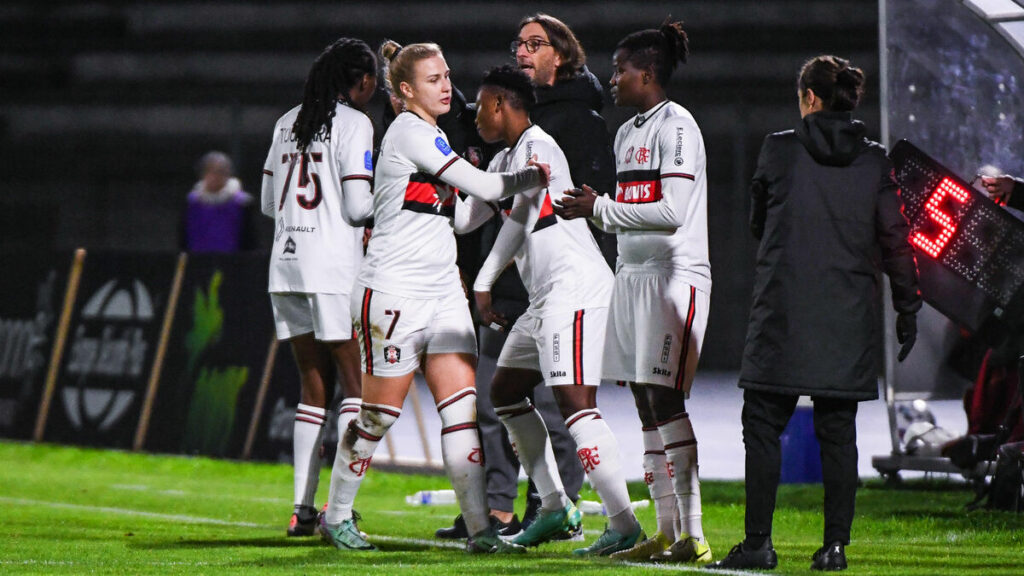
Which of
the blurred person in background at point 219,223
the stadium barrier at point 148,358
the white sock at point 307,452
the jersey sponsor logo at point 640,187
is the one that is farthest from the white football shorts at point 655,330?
the blurred person in background at point 219,223

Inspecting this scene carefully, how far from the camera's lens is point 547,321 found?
17.4ft

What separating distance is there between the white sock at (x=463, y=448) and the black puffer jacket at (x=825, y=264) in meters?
1.08

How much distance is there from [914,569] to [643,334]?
47.5 inches

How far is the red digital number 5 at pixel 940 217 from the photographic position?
285 inches

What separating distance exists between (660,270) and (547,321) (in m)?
0.45

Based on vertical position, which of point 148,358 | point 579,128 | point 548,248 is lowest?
point 148,358

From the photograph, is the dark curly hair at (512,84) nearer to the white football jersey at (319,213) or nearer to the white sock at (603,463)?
the white football jersey at (319,213)

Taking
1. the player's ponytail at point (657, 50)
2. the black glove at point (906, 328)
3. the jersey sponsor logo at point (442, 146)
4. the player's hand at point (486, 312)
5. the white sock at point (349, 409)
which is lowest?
the white sock at point (349, 409)

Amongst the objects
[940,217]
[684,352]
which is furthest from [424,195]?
[940,217]

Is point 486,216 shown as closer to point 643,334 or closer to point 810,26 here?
point 643,334

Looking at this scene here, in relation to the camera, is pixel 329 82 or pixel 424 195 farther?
pixel 329 82

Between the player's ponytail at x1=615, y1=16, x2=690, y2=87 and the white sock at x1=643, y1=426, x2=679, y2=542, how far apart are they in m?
1.31

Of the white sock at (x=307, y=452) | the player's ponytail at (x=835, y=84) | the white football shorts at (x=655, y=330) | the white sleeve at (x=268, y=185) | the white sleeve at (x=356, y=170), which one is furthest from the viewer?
the white sleeve at (x=268, y=185)

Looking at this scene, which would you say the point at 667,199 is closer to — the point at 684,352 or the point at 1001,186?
the point at 684,352
